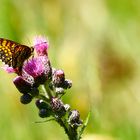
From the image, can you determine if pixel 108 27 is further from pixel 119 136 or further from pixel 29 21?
pixel 119 136

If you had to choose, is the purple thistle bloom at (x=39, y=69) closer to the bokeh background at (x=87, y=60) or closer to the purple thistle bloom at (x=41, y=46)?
the purple thistle bloom at (x=41, y=46)

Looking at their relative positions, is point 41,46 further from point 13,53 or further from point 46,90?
point 13,53

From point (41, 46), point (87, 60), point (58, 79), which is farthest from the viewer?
point (87, 60)

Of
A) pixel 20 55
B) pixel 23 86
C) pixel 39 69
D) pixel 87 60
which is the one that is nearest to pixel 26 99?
pixel 23 86

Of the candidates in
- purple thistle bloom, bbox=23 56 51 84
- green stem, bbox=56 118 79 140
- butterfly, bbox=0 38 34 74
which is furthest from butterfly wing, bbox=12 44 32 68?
green stem, bbox=56 118 79 140

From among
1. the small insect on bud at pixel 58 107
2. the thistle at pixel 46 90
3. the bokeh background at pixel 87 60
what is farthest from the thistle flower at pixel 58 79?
the bokeh background at pixel 87 60

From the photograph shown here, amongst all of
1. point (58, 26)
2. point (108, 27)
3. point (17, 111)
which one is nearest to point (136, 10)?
point (108, 27)
